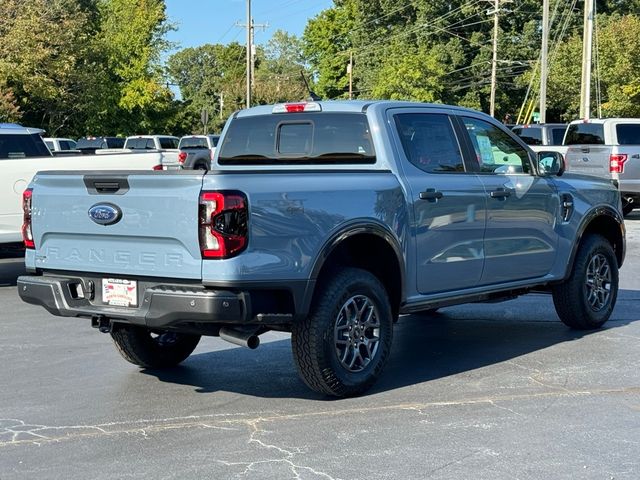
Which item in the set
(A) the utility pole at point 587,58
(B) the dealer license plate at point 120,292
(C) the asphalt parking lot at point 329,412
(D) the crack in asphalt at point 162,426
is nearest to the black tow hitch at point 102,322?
(B) the dealer license plate at point 120,292

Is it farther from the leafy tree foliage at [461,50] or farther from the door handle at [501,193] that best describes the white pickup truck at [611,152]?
the leafy tree foliage at [461,50]

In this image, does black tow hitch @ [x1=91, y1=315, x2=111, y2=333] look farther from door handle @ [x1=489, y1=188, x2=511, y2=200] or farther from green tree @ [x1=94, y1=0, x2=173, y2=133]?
green tree @ [x1=94, y1=0, x2=173, y2=133]

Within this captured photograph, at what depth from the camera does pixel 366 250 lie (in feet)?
22.1

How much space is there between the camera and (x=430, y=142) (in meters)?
7.37

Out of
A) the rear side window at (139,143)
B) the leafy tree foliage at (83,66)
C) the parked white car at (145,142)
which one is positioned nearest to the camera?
the parked white car at (145,142)

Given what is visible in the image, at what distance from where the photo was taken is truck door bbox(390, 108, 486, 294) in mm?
6957

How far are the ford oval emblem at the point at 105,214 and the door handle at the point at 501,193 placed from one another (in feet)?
10.1

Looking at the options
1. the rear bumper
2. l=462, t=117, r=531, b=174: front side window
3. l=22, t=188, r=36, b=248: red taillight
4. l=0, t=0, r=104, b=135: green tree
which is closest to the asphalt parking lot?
the rear bumper

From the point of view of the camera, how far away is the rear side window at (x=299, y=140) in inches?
282

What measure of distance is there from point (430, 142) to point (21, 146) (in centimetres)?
751

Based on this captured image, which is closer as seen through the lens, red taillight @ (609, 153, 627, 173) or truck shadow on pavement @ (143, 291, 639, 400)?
truck shadow on pavement @ (143, 291, 639, 400)

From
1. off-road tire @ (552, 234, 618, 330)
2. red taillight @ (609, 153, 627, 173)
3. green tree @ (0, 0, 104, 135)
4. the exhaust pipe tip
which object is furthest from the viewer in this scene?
green tree @ (0, 0, 104, 135)

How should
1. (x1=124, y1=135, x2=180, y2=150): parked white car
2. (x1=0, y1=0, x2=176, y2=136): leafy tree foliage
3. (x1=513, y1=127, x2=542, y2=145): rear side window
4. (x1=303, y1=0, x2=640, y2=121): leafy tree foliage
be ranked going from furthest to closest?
(x1=303, y1=0, x2=640, y2=121): leafy tree foliage, (x1=0, y1=0, x2=176, y2=136): leafy tree foliage, (x1=124, y1=135, x2=180, y2=150): parked white car, (x1=513, y1=127, x2=542, y2=145): rear side window

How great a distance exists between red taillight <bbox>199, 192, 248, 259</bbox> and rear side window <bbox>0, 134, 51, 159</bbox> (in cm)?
784
